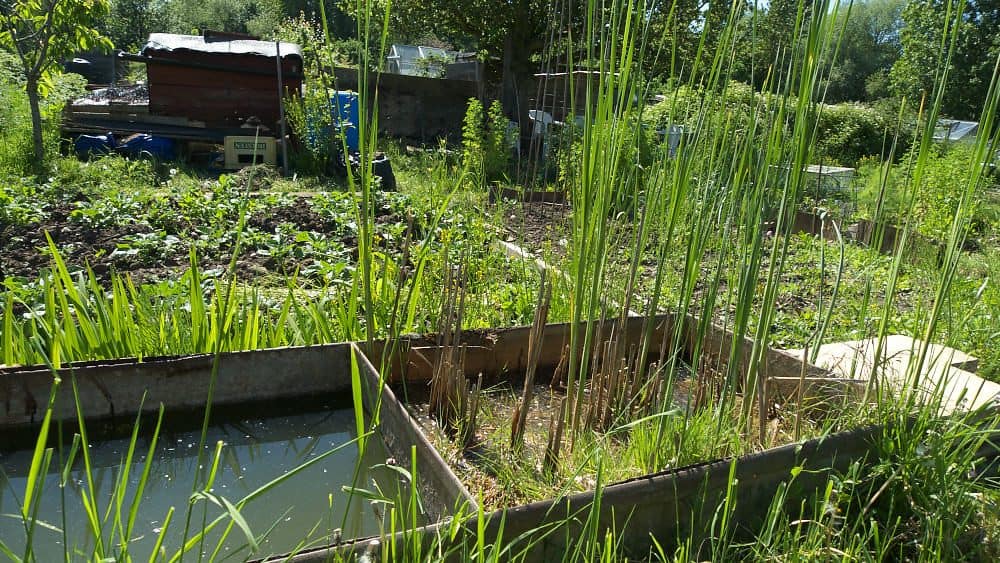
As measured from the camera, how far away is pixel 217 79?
7.81 metres

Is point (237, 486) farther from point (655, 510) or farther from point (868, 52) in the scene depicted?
point (868, 52)

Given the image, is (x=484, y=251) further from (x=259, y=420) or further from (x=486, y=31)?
(x=486, y=31)

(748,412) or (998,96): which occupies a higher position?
(998,96)

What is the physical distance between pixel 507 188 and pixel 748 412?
13.5 ft

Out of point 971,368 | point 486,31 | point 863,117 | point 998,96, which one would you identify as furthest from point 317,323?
point 863,117

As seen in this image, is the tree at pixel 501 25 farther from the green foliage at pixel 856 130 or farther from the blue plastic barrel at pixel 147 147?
the blue plastic barrel at pixel 147 147

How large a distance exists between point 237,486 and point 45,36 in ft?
18.4

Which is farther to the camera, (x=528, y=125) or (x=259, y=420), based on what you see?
(x=528, y=125)

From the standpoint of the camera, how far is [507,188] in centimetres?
559

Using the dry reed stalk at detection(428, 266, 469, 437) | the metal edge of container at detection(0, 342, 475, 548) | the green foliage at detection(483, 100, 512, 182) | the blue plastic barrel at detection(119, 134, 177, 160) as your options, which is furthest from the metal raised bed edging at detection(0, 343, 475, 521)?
the blue plastic barrel at detection(119, 134, 177, 160)

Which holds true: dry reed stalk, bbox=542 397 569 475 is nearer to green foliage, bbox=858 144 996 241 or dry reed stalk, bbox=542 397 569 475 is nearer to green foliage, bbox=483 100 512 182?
green foliage, bbox=858 144 996 241

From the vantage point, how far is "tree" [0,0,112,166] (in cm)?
564

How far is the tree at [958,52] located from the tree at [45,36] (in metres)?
16.2

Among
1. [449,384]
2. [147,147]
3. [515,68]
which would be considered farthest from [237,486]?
[515,68]
